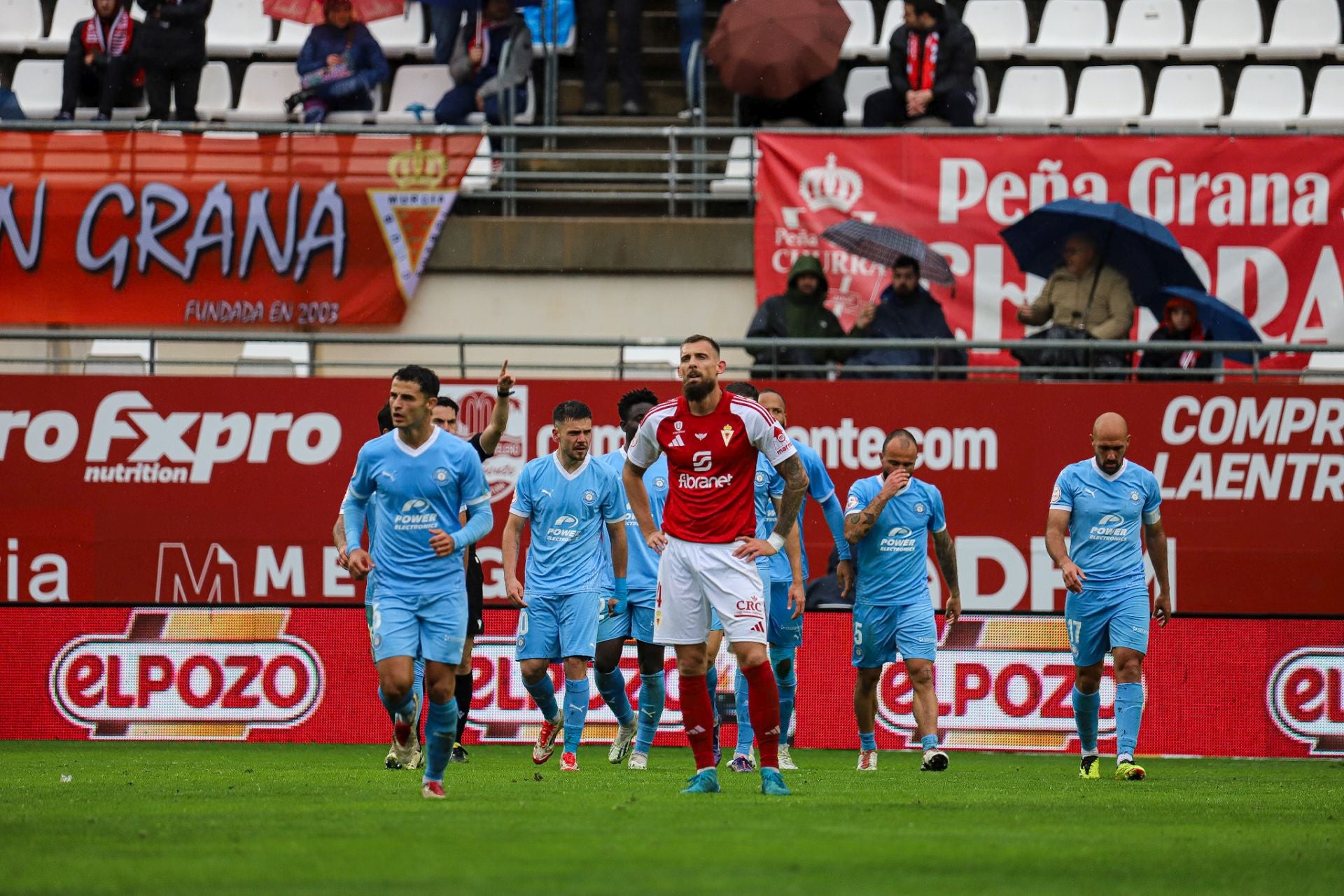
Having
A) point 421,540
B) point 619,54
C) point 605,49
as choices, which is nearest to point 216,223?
point 605,49

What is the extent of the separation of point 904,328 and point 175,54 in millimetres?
8772

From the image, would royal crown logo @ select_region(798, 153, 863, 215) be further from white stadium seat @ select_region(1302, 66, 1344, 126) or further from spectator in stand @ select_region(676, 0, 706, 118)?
white stadium seat @ select_region(1302, 66, 1344, 126)

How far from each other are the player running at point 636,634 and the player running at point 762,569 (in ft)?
1.57

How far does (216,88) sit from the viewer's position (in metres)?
21.8

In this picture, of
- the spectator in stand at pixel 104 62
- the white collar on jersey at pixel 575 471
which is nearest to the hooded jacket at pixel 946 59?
the spectator in stand at pixel 104 62

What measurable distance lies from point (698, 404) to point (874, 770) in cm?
444

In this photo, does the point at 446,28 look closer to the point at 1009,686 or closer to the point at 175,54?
the point at 175,54

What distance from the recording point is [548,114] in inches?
818

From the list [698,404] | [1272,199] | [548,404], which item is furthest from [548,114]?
[698,404]

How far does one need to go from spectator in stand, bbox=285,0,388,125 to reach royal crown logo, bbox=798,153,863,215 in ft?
16.8

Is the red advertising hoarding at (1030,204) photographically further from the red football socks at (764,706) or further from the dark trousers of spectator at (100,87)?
the red football socks at (764,706)

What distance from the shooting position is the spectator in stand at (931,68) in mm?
19906

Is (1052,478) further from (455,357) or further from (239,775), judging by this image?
(239,775)

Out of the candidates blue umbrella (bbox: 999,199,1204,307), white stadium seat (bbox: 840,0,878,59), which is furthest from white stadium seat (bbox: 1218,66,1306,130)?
blue umbrella (bbox: 999,199,1204,307)
